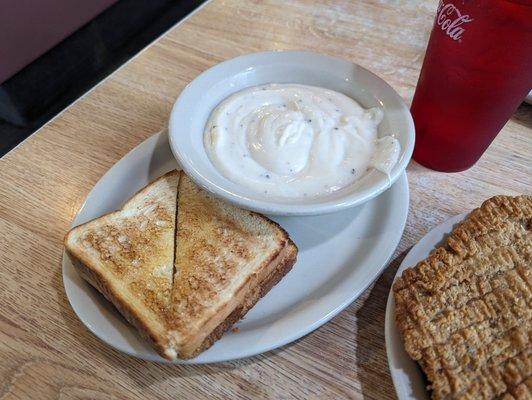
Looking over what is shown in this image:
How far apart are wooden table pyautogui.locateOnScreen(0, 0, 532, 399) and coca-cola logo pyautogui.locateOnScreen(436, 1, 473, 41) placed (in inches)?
17.8

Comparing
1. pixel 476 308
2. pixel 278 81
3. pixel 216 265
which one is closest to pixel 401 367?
pixel 476 308

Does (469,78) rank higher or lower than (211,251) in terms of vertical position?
higher

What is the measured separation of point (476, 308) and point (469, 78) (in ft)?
1.98

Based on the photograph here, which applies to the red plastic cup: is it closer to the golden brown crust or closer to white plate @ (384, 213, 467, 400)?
white plate @ (384, 213, 467, 400)

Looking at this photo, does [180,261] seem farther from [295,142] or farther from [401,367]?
[401,367]

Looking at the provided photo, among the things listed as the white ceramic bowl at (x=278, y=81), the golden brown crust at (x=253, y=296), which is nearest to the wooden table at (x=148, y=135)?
the golden brown crust at (x=253, y=296)

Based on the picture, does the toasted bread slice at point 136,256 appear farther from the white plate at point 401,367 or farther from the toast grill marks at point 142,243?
the white plate at point 401,367

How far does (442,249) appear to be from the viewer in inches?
39.1

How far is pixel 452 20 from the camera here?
1080 mm

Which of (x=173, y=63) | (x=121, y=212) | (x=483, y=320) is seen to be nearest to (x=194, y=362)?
(x=121, y=212)

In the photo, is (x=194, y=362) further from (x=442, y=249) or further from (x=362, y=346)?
(x=442, y=249)

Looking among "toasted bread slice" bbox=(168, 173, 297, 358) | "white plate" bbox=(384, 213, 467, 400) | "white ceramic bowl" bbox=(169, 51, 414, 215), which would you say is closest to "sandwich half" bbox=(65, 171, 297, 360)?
"toasted bread slice" bbox=(168, 173, 297, 358)

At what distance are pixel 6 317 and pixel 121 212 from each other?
1.21ft

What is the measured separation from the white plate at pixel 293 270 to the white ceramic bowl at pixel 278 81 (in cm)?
16
